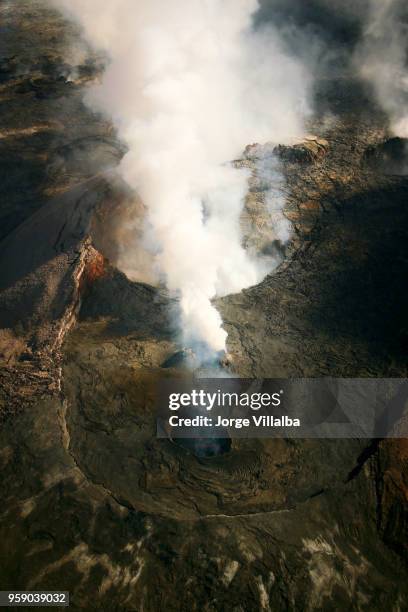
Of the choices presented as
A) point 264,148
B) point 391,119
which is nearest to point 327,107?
point 391,119

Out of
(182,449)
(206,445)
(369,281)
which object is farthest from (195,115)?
(182,449)

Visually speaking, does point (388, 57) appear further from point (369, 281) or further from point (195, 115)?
point (369, 281)

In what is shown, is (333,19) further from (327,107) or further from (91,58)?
(91,58)

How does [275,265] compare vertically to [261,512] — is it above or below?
above

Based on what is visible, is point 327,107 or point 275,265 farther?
point 327,107

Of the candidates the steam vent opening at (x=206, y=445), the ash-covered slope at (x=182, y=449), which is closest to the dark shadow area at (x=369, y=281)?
the ash-covered slope at (x=182, y=449)
